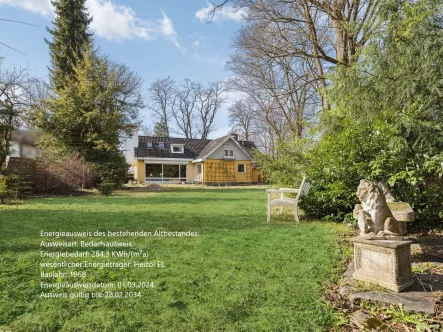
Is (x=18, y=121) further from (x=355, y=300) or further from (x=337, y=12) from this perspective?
(x=337, y=12)

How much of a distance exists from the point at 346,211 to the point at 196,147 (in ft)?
80.4

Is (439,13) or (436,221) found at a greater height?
(439,13)

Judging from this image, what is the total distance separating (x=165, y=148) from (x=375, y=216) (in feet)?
88.8

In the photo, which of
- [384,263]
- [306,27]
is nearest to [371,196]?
[384,263]

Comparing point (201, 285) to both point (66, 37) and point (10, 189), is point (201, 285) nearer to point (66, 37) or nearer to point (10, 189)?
point (10, 189)

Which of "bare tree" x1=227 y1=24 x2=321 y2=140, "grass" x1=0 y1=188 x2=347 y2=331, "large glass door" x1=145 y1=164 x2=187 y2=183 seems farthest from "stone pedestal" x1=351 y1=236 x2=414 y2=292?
"large glass door" x1=145 y1=164 x2=187 y2=183

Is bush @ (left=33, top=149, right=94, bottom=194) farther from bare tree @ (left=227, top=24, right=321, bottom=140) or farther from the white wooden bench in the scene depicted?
the white wooden bench

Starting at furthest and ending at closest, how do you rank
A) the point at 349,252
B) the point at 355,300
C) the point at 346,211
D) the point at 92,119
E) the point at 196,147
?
the point at 196,147, the point at 92,119, the point at 346,211, the point at 349,252, the point at 355,300

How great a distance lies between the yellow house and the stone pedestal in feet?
76.6

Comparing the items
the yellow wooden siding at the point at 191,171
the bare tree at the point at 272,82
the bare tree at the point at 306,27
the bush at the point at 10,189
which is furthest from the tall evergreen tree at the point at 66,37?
the bare tree at the point at 306,27

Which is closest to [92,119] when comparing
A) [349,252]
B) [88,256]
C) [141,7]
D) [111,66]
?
[111,66]

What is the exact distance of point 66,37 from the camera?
70.6 feet

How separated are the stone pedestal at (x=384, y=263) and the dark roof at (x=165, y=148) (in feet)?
84.8

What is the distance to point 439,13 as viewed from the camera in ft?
14.1
